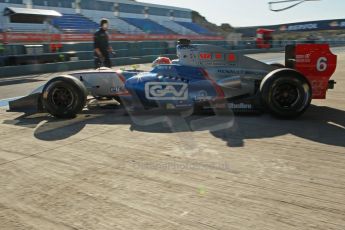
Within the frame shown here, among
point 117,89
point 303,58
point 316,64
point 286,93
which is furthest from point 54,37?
point 286,93

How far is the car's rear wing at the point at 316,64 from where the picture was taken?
18.3 feet

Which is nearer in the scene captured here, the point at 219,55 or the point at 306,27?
the point at 219,55

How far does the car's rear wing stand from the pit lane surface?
54 centimetres

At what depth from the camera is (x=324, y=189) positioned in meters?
2.97

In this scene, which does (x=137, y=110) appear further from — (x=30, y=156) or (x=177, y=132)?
(x=30, y=156)

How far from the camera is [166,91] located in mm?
5777

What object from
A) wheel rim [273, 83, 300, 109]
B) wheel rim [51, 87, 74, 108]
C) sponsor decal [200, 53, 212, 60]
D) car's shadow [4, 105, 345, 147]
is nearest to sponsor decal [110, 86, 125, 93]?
car's shadow [4, 105, 345, 147]

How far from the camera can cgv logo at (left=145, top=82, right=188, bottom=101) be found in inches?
227

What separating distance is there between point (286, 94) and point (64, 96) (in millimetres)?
3364

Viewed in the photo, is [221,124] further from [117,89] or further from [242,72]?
[117,89]

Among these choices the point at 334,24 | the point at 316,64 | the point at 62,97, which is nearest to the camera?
the point at 316,64

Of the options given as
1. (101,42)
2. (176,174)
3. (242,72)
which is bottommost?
(176,174)

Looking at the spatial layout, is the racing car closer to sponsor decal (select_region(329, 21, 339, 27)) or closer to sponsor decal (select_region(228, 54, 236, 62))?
sponsor decal (select_region(228, 54, 236, 62))

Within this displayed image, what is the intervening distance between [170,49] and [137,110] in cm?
1748
